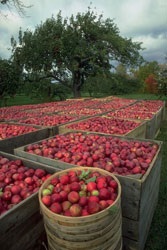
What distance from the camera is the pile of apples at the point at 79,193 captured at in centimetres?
156

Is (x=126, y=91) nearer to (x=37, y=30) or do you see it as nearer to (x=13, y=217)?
(x=37, y=30)

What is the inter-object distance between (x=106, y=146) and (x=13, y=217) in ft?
5.61

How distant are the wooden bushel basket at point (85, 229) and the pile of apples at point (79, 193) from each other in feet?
0.20

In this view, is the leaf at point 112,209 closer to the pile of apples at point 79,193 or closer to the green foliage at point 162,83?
the pile of apples at point 79,193

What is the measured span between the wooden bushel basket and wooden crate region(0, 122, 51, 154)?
2.51 meters

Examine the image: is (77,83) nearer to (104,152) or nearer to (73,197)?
(104,152)

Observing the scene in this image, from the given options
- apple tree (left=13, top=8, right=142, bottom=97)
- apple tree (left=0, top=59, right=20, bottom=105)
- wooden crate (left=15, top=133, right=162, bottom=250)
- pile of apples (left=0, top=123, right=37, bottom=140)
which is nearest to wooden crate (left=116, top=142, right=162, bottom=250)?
wooden crate (left=15, top=133, right=162, bottom=250)

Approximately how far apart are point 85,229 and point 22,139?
3.01m

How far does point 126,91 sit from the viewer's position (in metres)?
42.6

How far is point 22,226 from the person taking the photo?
5.62 ft

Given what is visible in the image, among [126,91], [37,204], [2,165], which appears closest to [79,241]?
[37,204]

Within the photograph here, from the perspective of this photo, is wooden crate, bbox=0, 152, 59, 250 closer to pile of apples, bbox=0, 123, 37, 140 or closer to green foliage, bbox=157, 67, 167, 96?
pile of apples, bbox=0, 123, 37, 140

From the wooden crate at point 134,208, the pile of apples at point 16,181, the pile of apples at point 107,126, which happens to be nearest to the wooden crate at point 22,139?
the pile of apples at point 107,126

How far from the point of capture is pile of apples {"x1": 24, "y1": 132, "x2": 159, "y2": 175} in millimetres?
2449
